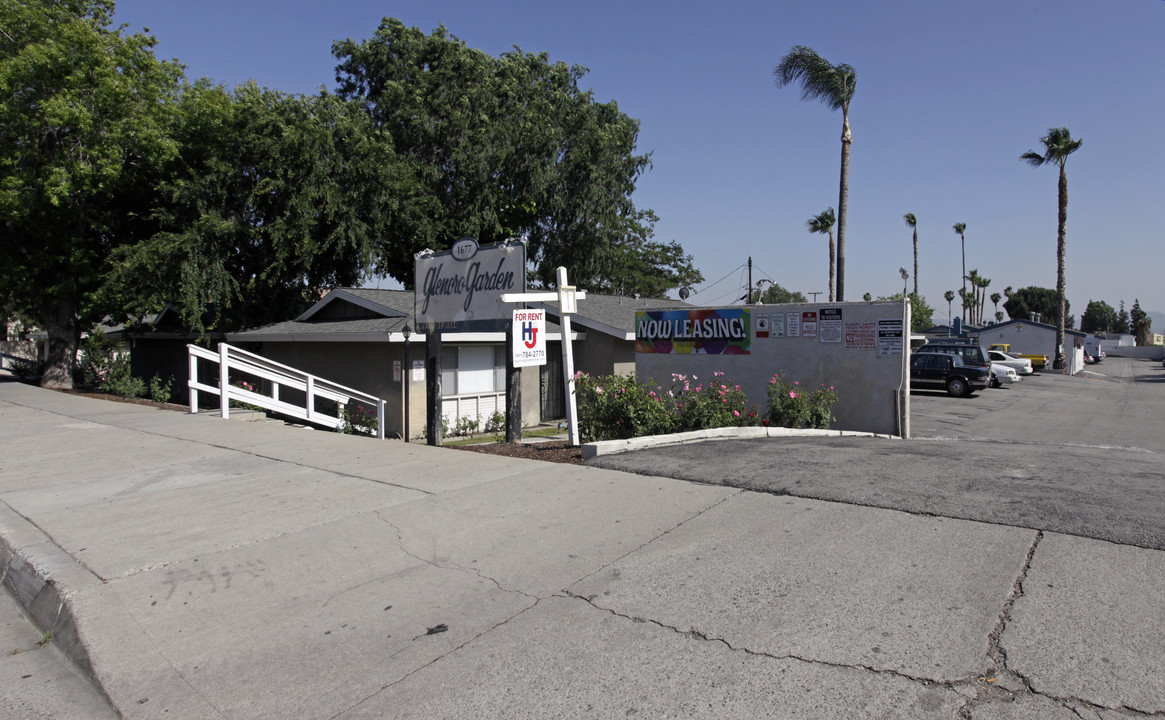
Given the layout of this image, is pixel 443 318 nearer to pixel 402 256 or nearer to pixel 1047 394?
pixel 402 256

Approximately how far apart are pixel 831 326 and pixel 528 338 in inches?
263

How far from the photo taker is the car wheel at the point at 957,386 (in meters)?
26.5

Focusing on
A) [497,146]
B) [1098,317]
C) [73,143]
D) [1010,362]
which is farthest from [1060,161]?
[1098,317]

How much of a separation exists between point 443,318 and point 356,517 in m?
5.56

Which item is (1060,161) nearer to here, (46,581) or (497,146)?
(497,146)

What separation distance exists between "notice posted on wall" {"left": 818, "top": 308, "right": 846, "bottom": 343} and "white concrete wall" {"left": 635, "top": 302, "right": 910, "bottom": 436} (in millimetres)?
83

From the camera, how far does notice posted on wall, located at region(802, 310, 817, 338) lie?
14328 mm

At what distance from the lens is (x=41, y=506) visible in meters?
7.10

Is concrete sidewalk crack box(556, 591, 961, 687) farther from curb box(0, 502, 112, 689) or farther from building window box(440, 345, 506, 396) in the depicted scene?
building window box(440, 345, 506, 396)

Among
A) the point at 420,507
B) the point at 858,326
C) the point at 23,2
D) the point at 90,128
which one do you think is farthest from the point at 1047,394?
the point at 23,2

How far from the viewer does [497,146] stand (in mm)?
28219

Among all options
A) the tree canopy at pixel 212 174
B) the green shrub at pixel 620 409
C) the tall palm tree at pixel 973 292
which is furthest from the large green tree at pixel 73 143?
the tall palm tree at pixel 973 292

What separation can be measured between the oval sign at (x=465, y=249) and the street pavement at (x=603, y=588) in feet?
13.4

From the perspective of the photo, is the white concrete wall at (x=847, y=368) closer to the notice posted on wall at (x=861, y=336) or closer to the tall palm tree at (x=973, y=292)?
the notice posted on wall at (x=861, y=336)
